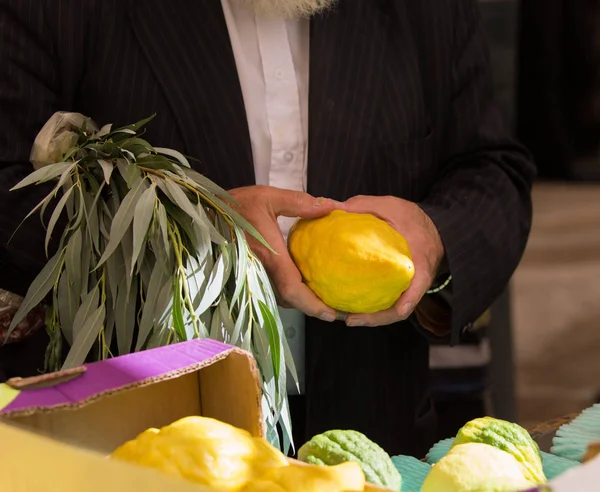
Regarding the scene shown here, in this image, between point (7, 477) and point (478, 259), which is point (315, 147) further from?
point (7, 477)

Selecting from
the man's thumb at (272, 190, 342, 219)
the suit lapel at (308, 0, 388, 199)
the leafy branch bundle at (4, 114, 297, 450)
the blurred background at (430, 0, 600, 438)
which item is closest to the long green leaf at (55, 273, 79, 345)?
the leafy branch bundle at (4, 114, 297, 450)

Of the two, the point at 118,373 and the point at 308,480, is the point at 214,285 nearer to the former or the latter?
the point at 118,373

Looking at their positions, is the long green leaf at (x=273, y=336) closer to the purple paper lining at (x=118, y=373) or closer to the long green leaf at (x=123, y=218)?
the long green leaf at (x=123, y=218)

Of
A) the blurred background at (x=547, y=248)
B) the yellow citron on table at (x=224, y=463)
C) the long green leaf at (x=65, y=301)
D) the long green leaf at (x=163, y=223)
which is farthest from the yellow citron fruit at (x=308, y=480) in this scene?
the blurred background at (x=547, y=248)

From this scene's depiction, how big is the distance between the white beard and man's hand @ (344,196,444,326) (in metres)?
0.42

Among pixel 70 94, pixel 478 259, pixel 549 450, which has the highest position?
pixel 70 94

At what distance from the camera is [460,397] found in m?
2.96

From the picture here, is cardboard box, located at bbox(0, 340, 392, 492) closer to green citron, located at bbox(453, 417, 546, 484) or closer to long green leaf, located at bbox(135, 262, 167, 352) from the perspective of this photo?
long green leaf, located at bbox(135, 262, 167, 352)

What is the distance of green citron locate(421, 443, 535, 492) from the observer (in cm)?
85

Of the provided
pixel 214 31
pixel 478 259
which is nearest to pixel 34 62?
pixel 214 31

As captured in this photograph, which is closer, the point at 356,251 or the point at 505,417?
the point at 356,251

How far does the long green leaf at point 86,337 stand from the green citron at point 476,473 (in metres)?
0.46

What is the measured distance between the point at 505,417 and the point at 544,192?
183 inches

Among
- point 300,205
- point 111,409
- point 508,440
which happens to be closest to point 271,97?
point 300,205
